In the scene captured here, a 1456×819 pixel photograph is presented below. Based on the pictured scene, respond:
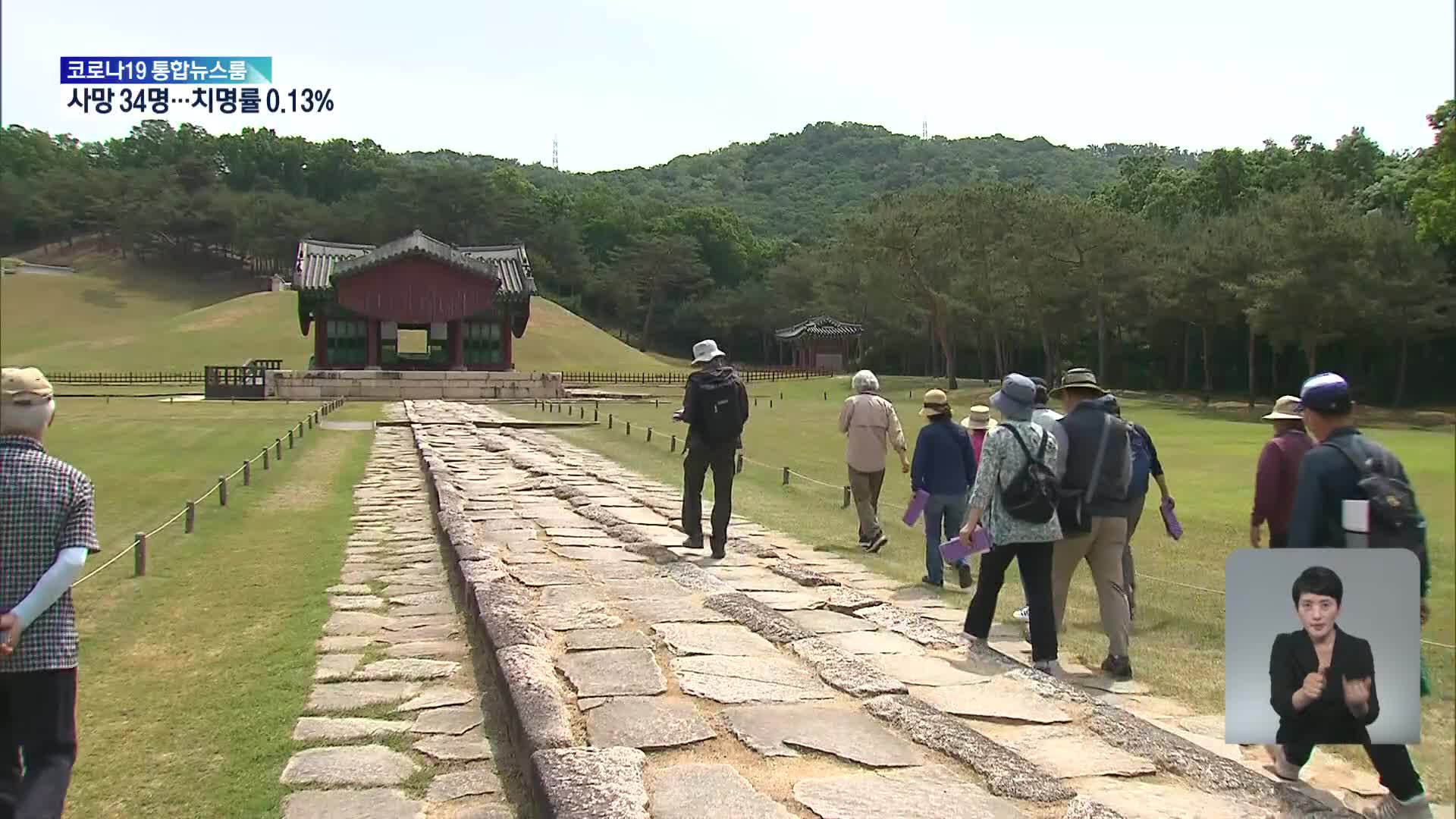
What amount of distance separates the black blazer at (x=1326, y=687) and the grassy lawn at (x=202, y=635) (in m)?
3.33

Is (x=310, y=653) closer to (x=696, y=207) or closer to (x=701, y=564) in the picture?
(x=701, y=564)

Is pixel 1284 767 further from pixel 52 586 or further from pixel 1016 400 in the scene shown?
pixel 52 586

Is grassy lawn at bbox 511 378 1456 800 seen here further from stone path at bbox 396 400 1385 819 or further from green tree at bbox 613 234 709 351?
green tree at bbox 613 234 709 351

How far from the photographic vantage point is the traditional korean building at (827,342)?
207 ft

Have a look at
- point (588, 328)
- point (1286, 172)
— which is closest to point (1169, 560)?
point (1286, 172)

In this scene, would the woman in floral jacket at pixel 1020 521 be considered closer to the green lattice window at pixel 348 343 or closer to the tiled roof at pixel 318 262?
the tiled roof at pixel 318 262

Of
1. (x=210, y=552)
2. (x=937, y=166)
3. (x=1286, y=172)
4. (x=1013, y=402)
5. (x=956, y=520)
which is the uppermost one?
(x=937, y=166)

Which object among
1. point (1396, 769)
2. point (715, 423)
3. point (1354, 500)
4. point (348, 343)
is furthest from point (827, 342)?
point (1396, 769)

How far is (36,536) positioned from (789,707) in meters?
2.79

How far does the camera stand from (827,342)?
64.2 meters

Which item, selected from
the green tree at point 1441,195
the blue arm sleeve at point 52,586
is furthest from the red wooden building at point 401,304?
the blue arm sleeve at point 52,586

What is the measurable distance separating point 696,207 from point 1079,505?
80421 mm

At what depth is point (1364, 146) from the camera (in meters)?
44.7

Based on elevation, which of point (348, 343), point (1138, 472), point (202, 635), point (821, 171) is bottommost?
point (202, 635)
